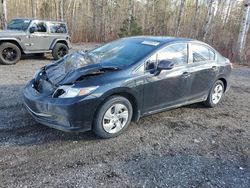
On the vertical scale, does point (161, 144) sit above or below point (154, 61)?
below

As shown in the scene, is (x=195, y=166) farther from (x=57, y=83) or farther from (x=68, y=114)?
(x=57, y=83)

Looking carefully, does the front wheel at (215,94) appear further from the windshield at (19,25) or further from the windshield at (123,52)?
the windshield at (19,25)

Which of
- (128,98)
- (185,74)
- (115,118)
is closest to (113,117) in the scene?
(115,118)

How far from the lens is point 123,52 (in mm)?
4770

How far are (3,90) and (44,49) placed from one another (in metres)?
4.66

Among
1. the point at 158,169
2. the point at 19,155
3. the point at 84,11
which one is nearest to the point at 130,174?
the point at 158,169

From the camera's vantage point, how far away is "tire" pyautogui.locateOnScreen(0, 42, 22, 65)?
9.41 meters

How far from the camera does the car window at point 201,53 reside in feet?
17.2

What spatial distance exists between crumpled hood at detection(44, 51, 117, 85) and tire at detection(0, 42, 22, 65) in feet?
18.2

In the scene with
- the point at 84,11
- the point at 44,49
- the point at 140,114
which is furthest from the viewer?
the point at 84,11

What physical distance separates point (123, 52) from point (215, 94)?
2479 millimetres

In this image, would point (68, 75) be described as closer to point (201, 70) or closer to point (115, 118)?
point (115, 118)

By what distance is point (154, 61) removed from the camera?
451cm

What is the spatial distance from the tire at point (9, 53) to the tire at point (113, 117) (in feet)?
22.6
